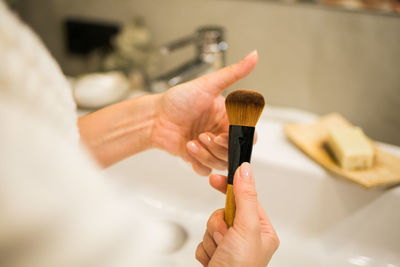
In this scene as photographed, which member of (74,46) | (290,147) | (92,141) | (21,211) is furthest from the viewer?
(74,46)

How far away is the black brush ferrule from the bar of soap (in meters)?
0.23

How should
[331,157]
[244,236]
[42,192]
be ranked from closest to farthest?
1. [42,192]
2. [244,236]
3. [331,157]

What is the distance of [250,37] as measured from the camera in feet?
2.24

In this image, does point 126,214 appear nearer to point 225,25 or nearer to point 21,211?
point 21,211

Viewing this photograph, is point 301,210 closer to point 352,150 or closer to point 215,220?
point 352,150

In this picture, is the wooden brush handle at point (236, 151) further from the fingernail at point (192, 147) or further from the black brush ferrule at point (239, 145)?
the fingernail at point (192, 147)

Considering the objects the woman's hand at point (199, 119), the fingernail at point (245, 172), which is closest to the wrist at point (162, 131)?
the woman's hand at point (199, 119)

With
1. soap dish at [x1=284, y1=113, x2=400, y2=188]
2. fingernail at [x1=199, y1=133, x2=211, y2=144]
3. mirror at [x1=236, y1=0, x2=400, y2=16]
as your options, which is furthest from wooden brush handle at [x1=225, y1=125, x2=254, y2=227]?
mirror at [x1=236, y1=0, x2=400, y2=16]

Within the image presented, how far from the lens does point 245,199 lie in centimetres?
32

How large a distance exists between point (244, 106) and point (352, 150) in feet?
0.87

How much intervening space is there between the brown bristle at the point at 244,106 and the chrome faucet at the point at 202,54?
23cm

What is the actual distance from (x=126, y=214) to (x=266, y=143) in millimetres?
422

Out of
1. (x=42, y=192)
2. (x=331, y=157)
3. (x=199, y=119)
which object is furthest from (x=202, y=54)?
(x=42, y=192)

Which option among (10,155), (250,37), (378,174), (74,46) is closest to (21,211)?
(10,155)
